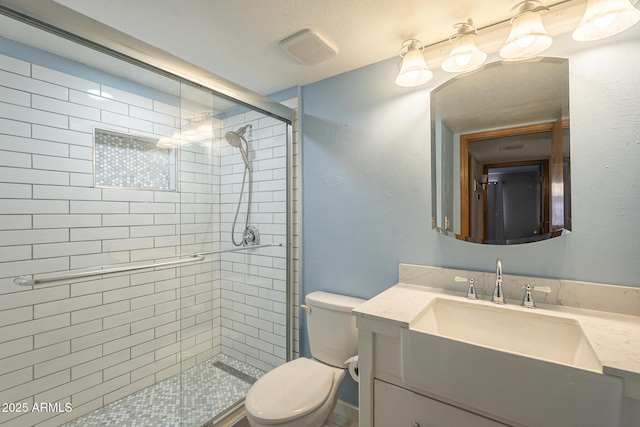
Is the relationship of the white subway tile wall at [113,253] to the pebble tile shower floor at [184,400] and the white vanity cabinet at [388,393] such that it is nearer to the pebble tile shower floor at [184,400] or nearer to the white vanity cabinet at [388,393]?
the pebble tile shower floor at [184,400]

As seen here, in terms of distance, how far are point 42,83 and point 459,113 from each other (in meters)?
2.22

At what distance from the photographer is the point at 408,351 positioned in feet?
3.13

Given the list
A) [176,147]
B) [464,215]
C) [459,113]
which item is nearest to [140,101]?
[176,147]

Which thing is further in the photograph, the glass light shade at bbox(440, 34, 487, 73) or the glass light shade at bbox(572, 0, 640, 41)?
the glass light shade at bbox(440, 34, 487, 73)

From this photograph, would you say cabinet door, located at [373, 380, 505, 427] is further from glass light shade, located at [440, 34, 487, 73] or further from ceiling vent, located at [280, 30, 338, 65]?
ceiling vent, located at [280, 30, 338, 65]

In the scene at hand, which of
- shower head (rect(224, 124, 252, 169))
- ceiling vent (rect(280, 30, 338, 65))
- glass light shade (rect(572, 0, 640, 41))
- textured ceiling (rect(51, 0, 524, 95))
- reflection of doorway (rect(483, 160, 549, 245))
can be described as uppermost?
textured ceiling (rect(51, 0, 524, 95))

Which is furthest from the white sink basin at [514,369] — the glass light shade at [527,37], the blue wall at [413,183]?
the glass light shade at [527,37]

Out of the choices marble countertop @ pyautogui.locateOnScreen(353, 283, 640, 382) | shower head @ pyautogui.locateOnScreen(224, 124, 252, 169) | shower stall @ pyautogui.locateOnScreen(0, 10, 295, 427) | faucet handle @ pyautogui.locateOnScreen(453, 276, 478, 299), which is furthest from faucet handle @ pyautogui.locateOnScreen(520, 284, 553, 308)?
shower head @ pyautogui.locateOnScreen(224, 124, 252, 169)

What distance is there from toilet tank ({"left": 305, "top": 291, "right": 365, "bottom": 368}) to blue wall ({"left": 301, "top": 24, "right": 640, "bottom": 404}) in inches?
6.3

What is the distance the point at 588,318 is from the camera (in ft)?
3.34

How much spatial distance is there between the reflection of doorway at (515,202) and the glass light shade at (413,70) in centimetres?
54

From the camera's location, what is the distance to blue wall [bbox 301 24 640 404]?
3.48 ft

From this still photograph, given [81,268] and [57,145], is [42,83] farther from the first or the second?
[81,268]

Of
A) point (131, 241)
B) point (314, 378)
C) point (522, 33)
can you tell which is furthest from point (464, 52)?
point (131, 241)
